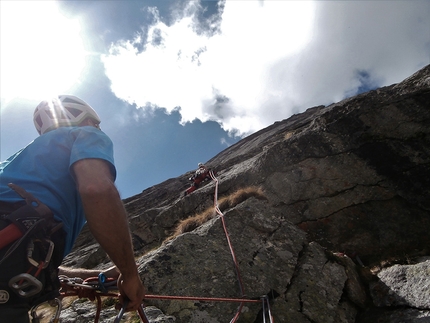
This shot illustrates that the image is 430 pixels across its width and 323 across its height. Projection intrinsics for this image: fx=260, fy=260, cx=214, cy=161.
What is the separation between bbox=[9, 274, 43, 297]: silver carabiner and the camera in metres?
1.95

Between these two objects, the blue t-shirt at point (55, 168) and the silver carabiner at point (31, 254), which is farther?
the blue t-shirt at point (55, 168)

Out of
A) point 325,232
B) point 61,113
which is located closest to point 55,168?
point 61,113

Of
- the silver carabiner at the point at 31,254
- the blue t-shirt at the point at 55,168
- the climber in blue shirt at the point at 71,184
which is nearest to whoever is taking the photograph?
the climber in blue shirt at the point at 71,184

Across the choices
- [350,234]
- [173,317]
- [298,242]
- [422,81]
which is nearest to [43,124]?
[173,317]

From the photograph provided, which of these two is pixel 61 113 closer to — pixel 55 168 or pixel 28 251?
pixel 55 168

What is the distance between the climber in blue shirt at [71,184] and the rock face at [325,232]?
1.70m

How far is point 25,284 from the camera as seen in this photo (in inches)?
78.5

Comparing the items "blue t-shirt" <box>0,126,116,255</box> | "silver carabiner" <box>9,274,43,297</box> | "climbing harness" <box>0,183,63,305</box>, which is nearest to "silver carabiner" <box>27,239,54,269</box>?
"climbing harness" <box>0,183,63,305</box>

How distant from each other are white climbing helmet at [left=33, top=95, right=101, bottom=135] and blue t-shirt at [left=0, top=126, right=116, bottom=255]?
25cm

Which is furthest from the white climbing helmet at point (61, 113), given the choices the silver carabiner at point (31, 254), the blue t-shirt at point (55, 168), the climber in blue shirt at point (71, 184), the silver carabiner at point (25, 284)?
the silver carabiner at point (25, 284)

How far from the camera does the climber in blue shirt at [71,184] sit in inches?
75.3

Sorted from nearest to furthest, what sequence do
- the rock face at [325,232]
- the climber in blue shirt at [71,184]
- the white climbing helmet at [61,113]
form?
the climber in blue shirt at [71,184]
the white climbing helmet at [61,113]
the rock face at [325,232]

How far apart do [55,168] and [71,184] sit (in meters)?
0.20

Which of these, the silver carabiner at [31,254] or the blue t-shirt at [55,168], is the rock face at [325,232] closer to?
the silver carabiner at [31,254]
